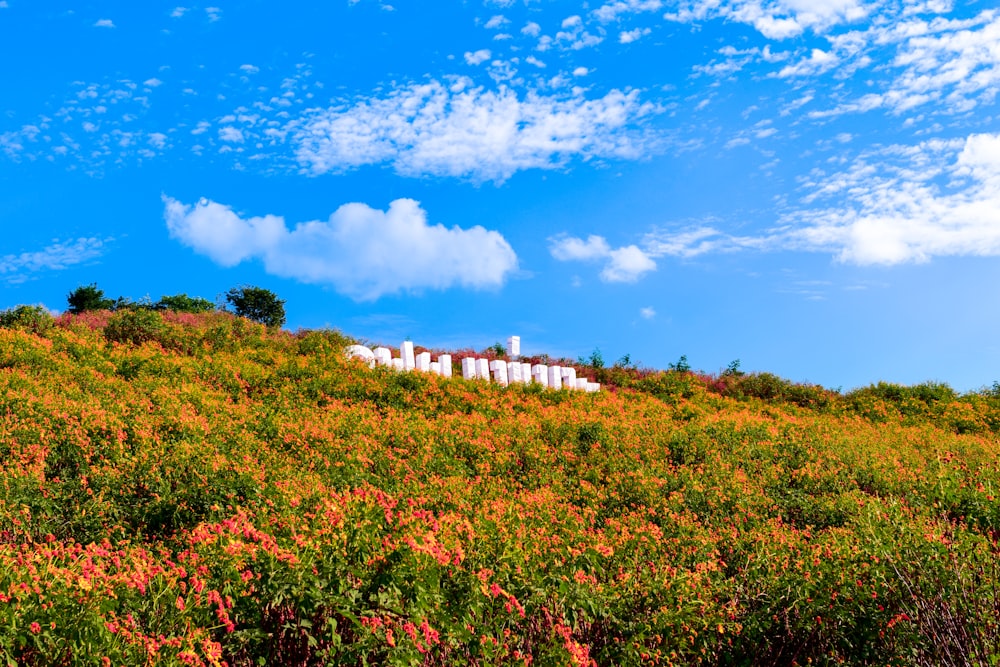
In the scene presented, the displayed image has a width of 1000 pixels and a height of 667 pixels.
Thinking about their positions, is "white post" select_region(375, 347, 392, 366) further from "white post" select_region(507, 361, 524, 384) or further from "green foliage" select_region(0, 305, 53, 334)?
"green foliage" select_region(0, 305, 53, 334)

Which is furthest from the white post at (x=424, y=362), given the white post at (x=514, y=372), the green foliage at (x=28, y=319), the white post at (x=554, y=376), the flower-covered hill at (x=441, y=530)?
the green foliage at (x=28, y=319)

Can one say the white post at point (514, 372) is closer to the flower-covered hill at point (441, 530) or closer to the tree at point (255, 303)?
the flower-covered hill at point (441, 530)

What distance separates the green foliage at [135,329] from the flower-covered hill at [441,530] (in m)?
2.21

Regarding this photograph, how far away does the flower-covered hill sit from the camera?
14.0ft

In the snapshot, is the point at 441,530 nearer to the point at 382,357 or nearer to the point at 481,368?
the point at 382,357

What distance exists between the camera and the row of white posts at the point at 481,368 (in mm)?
18984

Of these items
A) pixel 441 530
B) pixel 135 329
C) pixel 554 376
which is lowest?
pixel 441 530

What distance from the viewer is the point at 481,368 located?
69.5 feet

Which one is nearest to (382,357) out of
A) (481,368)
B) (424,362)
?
(424,362)

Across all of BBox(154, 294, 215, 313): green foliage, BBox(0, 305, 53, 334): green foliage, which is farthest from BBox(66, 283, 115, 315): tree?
BBox(0, 305, 53, 334): green foliage

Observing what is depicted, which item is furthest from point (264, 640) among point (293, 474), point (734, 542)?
point (734, 542)

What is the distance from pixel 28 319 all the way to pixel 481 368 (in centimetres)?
1170

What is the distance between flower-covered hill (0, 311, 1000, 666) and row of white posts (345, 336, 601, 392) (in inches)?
157

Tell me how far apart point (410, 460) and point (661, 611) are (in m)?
5.21
